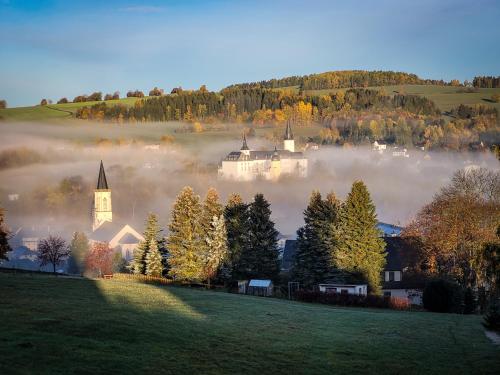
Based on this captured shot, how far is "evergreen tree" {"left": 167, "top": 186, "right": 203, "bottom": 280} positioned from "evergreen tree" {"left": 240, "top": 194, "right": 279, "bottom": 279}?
4.09 metres

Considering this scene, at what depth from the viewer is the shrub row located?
48312 millimetres

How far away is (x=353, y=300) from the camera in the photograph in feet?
159

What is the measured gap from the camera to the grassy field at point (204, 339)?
1964cm

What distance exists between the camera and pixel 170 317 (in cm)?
2820

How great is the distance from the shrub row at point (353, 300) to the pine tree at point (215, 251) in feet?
41.8

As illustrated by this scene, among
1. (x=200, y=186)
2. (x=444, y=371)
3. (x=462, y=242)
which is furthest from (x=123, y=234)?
(x=444, y=371)

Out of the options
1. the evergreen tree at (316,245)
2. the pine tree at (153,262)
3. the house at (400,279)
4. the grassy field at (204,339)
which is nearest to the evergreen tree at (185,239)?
the pine tree at (153,262)

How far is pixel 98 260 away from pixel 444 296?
5820 cm

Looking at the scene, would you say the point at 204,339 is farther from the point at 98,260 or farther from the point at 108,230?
the point at 108,230

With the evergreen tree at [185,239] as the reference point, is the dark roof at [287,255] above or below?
below

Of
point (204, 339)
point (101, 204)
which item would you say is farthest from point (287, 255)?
point (204, 339)

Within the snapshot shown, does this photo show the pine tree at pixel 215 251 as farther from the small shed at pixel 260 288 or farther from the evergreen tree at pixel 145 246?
the small shed at pixel 260 288

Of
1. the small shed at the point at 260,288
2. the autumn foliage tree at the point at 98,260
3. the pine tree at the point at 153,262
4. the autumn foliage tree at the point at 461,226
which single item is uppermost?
the autumn foliage tree at the point at 461,226

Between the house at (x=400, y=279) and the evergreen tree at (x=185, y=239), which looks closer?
the evergreen tree at (x=185, y=239)
